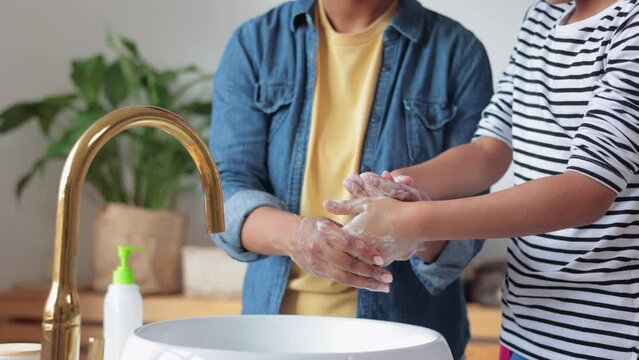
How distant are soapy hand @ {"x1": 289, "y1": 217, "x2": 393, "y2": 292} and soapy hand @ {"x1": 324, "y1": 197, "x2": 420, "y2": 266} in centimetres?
1

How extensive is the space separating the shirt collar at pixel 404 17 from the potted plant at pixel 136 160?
1198mm

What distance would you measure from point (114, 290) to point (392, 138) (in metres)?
0.48

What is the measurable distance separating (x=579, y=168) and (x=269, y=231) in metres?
0.44

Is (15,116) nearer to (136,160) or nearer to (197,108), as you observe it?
(136,160)

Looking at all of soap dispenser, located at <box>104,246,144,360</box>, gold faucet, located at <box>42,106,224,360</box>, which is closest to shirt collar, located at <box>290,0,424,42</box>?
soap dispenser, located at <box>104,246,144,360</box>

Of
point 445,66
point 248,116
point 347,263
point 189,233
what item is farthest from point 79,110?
point 347,263

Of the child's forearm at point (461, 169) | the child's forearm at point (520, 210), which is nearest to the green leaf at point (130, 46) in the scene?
the child's forearm at point (461, 169)

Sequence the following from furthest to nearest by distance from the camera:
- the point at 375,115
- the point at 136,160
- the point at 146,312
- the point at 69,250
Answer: the point at 136,160 → the point at 146,312 → the point at 375,115 → the point at 69,250

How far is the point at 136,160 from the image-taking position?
2.81 metres

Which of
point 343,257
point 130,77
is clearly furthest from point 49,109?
point 343,257

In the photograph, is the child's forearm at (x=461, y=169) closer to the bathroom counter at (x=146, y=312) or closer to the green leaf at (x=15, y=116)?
the bathroom counter at (x=146, y=312)

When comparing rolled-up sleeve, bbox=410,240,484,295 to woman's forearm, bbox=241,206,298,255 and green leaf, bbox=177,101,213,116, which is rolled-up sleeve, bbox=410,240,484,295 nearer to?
woman's forearm, bbox=241,206,298,255

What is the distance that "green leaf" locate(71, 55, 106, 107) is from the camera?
8.63ft

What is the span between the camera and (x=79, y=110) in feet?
8.85
